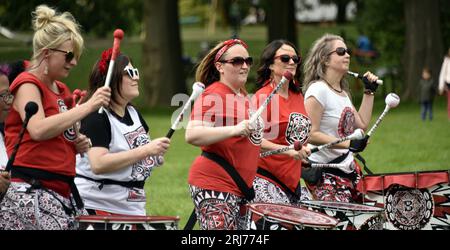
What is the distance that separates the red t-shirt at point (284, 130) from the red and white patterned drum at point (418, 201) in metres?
0.73

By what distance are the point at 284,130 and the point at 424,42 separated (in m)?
23.5

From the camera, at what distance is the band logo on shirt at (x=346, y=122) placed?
8.05 m

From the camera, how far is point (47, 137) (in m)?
5.92

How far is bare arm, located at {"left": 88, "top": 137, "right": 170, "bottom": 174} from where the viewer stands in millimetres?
6023

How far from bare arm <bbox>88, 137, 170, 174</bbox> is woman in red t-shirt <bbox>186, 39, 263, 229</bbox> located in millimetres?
471

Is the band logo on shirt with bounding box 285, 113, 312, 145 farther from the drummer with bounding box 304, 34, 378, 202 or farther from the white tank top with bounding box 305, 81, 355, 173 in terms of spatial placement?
the white tank top with bounding box 305, 81, 355, 173

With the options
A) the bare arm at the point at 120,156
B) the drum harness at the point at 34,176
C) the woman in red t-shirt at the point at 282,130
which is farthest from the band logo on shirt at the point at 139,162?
the woman in red t-shirt at the point at 282,130

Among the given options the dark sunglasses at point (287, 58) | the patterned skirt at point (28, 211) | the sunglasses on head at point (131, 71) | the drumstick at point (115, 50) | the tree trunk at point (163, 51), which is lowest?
the tree trunk at point (163, 51)

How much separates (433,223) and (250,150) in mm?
1597

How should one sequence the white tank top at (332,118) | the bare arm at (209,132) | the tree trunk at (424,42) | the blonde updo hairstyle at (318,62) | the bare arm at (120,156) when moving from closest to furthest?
the bare arm at (120,156) < the bare arm at (209,132) < the white tank top at (332,118) < the blonde updo hairstyle at (318,62) < the tree trunk at (424,42)

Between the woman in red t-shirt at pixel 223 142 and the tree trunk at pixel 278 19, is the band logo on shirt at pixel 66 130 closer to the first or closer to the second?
the woman in red t-shirt at pixel 223 142

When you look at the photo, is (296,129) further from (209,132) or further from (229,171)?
(209,132)

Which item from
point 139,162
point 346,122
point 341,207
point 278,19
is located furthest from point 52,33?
point 278,19

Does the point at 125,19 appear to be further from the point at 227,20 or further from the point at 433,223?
the point at 433,223
